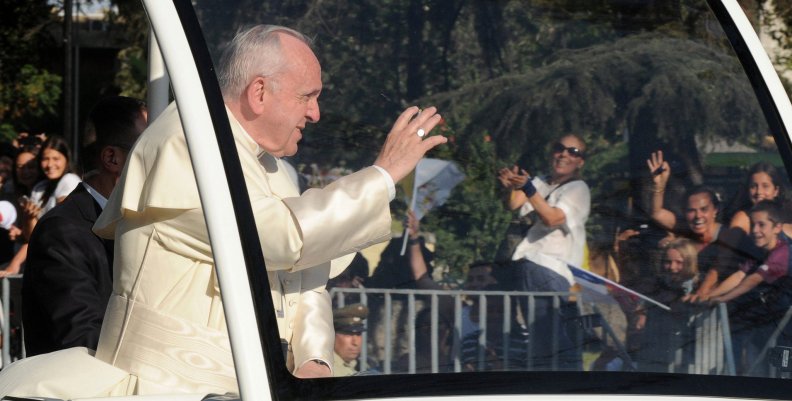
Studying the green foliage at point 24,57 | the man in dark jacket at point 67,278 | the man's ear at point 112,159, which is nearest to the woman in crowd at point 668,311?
the man in dark jacket at point 67,278

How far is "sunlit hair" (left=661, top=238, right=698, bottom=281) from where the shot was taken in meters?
1.97

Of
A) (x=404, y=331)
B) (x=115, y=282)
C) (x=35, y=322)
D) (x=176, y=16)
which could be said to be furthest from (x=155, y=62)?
(x=404, y=331)

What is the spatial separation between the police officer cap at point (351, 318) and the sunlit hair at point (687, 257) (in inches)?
21.8

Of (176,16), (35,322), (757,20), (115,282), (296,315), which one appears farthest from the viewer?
(35,322)

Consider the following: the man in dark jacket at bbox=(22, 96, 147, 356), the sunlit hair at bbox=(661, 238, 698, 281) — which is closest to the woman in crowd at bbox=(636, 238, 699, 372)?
the sunlit hair at bbox=(661, 238, 698, 281)

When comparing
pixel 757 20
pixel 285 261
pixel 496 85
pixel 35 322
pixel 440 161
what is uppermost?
A: pixel 757 20

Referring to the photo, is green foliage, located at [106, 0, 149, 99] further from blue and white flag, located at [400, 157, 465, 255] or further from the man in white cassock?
blue and white flag, located at [400, 157, 465, 255]

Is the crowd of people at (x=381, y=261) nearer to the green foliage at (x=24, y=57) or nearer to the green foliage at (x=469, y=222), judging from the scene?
the green foliage at (x=469, y=222)

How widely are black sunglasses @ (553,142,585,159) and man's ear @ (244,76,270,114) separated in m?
0.52

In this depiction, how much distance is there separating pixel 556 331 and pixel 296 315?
1.48 feet

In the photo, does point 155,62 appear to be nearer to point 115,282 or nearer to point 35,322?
point 35,322

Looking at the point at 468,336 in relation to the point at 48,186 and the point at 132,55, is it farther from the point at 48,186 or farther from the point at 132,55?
the point at 132,55

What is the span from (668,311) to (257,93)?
2.64ft

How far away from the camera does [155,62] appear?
10.9 feet
